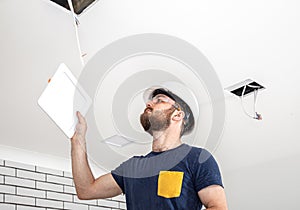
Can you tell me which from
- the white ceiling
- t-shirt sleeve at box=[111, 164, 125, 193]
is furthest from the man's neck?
the white ceiling

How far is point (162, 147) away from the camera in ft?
4.65

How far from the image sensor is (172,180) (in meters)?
1.24

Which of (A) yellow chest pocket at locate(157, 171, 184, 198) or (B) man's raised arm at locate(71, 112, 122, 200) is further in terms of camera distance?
(B) man's raised arm at locate(71, 112, 122, 200)

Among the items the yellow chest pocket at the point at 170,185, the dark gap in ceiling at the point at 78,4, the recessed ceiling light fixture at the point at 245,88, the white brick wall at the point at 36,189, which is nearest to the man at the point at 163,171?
the yellow chest pocket at the point at 170,185

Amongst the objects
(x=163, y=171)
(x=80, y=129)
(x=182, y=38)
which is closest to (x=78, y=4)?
(x=182, y=38)

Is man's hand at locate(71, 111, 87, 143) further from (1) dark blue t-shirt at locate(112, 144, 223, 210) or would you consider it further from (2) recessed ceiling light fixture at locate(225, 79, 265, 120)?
(2) recessed ceiling light fixture at locate(225, 79, 265, 120)

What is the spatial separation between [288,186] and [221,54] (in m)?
1.69

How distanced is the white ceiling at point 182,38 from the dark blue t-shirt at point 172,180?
715mm

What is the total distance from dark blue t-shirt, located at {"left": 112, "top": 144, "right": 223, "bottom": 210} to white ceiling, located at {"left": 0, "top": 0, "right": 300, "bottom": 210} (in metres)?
0.72

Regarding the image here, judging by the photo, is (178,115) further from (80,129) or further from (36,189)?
(36,189)

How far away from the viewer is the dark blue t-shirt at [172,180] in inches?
48.8

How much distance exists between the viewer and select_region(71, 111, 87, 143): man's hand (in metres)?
1.37

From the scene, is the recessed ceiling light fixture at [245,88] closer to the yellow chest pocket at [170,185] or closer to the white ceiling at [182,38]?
the white ceiling at [182,38]

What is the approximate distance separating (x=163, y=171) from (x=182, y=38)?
34.3 inches
